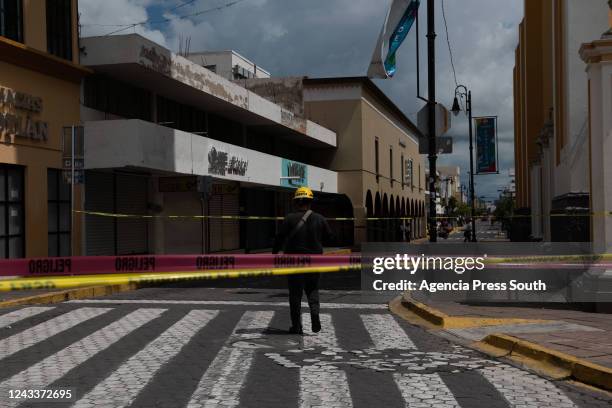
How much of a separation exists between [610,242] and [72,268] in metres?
12.4

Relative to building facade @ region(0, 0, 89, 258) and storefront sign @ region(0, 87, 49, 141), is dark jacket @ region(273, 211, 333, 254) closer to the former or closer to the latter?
building facade @ region(0, 0, 89, 258)

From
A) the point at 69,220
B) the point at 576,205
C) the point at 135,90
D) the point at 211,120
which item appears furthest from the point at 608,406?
the point at 211,120

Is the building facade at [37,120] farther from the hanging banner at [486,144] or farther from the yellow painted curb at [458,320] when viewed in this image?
the hanging banner at [486,144]

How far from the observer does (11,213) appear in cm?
1822

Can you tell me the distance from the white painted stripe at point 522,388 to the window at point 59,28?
54.5ft

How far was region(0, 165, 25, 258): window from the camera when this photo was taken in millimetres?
17891

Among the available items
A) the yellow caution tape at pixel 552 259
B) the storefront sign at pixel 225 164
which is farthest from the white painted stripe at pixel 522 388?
the storefront sign at pixel 225 164

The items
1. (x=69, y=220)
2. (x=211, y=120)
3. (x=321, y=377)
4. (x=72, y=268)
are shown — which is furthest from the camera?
(x=211, y=120)

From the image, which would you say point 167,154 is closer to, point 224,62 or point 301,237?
point 301,237

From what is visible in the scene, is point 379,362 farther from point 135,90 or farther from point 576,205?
point 135,90

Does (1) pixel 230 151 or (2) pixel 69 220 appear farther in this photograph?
(1) pixel 230 151

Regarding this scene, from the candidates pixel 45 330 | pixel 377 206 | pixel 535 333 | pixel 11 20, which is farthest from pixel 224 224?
pixel 535 333

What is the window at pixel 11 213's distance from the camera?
58.7ft

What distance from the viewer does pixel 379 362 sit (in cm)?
738
